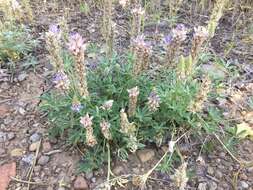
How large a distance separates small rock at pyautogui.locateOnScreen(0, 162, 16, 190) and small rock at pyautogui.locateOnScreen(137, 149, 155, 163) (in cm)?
68

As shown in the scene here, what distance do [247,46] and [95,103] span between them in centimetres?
150

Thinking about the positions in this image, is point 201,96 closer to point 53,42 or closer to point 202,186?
point 202,186

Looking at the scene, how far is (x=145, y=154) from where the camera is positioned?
2.14m

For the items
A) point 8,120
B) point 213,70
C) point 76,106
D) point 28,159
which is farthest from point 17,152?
point 213,70

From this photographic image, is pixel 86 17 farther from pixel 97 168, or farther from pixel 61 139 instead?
pixel 97 168

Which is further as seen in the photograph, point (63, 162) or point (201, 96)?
point (63, 162)

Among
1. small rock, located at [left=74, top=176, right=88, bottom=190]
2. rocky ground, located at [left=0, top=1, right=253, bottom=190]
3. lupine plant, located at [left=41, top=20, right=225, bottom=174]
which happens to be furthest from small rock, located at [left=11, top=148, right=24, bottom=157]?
small rock, located at [left=74, top=176, right=88, bottom=190]

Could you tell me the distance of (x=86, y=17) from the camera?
3307mm

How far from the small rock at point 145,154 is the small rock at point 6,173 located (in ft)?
2.24

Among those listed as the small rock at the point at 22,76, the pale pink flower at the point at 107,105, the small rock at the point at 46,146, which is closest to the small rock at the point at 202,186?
the pale pink flower at the point at 107,105

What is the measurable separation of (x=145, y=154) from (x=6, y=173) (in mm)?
752

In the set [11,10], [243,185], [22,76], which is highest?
[11,10]

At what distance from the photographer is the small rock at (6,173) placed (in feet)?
6.75

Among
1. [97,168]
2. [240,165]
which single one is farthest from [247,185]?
[97,168]
